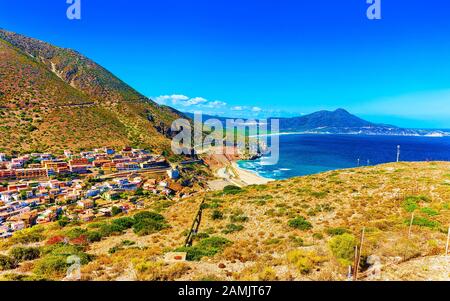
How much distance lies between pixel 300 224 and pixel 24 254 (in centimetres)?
1236

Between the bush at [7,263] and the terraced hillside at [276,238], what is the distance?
6 centimetres

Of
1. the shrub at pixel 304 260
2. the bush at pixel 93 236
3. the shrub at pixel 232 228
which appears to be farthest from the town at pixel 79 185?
the shrub at pixel 304 260

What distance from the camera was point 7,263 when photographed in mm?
9922

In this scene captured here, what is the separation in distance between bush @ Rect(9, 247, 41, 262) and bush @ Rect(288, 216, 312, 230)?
11.6 meters

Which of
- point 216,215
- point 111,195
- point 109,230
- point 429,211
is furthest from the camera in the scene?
point 111,195

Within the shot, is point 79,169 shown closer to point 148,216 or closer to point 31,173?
point 31,173

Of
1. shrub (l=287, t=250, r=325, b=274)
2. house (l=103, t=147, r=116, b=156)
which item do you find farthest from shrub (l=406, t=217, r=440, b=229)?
house (l=103, t=147, r=116, b=156)

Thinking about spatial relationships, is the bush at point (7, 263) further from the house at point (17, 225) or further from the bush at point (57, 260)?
the house at point (17, 225)

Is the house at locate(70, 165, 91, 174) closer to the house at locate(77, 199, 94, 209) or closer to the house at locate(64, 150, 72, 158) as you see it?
the house at locate(64, 150, 72, 158)

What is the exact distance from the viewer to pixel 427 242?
10.2m

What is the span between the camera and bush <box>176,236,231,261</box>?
401 inches

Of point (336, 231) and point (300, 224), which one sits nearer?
point (336, 231)

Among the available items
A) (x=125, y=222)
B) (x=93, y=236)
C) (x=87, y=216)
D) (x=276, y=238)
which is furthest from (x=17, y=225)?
(x=276, y=238)
